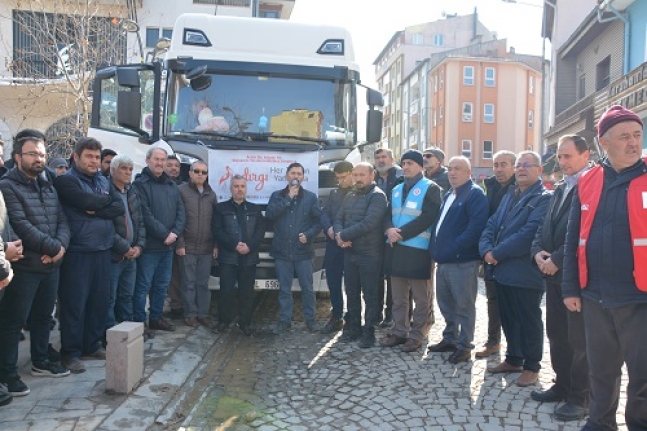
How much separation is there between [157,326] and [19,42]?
618 inches

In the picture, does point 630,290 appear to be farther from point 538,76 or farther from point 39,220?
point 538,76

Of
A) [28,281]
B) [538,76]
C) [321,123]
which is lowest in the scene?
[28,281]

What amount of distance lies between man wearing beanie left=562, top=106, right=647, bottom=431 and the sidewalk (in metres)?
3.23

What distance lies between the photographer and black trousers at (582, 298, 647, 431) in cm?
362

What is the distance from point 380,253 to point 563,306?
2321 millimetres

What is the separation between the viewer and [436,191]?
20.7ft

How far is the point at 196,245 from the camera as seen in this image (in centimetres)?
695

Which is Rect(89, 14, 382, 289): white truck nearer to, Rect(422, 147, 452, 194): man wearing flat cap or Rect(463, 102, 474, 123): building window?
Rect(422, 147, 452, 194): man wearing flat cap

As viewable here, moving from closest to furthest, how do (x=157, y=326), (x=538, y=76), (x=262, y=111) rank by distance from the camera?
(x=157, y=326) → (x=262, y=111) → (x=538, y=76)

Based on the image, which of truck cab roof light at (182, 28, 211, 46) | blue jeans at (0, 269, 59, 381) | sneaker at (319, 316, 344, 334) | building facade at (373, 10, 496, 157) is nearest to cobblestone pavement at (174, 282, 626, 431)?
sneaker at (319, 316, 344, 334)

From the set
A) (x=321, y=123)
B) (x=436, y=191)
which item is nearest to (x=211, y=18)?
(x=321, y=123)

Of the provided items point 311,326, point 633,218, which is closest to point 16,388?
point 311,326

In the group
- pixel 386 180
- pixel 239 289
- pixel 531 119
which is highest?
pixel 531 119

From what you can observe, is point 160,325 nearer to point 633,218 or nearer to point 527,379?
point 527,379
